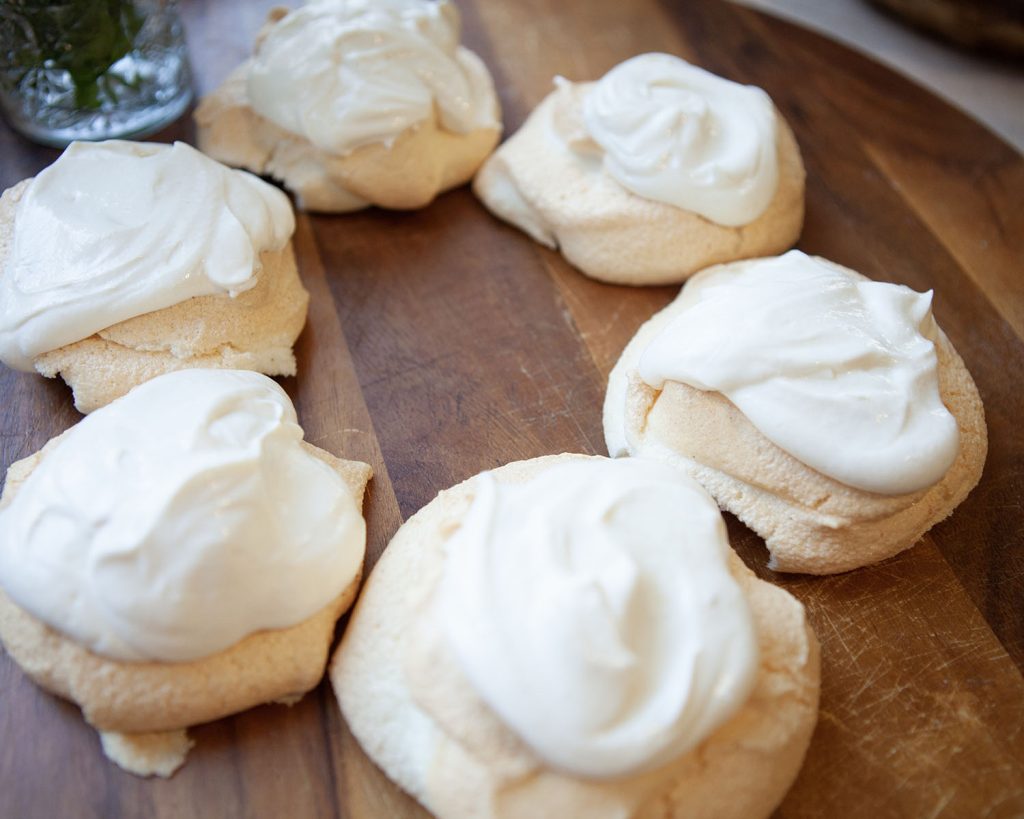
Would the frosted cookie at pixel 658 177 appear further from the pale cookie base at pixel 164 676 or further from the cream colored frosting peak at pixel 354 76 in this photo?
the pale cookie base at pixel 164 676

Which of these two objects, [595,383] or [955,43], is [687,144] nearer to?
[595,383]

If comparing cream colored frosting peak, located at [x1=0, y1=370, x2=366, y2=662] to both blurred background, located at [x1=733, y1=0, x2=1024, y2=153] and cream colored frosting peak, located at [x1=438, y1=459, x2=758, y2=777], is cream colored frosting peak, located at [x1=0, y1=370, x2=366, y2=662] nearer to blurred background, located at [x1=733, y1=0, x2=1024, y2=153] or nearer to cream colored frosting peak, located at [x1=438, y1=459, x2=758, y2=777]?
cream colored frosting peak, located at [x1=438, y1=459, x2=758, y2=777]

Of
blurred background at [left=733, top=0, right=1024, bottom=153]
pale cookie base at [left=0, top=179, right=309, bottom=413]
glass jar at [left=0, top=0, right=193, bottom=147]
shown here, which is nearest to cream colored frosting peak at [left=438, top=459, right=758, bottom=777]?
pale cookie base at [left=0, top=179, right=309, bottom=413]

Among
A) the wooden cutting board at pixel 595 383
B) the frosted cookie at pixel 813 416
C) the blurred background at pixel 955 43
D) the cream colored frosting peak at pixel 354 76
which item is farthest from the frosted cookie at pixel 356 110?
the blurred background at pixel 955 43

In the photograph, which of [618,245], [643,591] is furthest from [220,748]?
[618,245]

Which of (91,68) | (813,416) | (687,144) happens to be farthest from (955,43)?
(91,68)

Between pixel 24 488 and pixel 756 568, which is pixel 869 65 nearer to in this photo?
pixel 756 568
